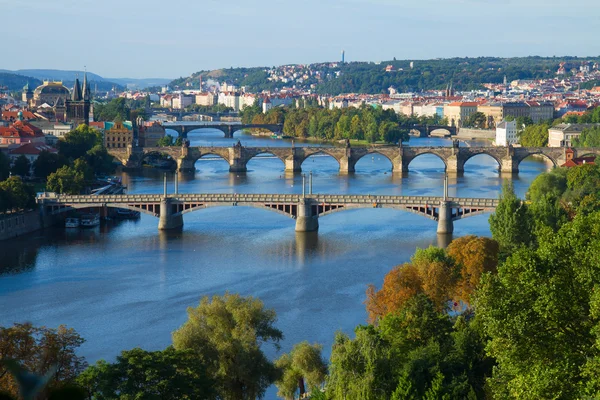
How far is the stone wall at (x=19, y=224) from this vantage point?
25.5 meters

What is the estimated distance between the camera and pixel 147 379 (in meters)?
10.5

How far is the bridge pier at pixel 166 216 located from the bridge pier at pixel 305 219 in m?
3.13

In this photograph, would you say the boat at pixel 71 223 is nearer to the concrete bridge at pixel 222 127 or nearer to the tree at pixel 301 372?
the tree at pixel 301 372

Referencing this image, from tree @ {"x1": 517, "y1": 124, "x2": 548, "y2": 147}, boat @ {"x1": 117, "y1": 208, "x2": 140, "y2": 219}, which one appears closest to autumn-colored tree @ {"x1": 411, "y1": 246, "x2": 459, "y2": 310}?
boat @ {"x1": 117, "y1": 208, "x2": 140, "y2": 219}

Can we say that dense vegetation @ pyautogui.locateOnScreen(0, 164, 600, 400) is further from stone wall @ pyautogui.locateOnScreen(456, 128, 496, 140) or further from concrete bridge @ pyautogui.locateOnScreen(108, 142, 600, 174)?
stone wall @ pyautogui.locateOnScreen(456, 128, 496, 140)

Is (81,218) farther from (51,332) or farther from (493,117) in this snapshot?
(493,117)

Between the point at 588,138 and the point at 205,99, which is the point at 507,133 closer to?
the point at 588,138

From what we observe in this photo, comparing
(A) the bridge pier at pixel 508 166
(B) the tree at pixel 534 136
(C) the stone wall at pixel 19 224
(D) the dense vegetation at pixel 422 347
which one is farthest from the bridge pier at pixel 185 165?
(D) the dense vegetation at pixel 422 347

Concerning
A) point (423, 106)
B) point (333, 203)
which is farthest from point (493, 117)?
point (333, 203)

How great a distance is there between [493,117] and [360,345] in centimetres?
6792

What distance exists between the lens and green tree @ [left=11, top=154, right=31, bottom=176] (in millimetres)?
33781

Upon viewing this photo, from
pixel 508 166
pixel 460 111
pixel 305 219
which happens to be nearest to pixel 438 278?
pixel 305 219

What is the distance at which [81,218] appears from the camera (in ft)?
92.4

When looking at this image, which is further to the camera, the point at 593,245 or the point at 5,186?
the point at 5,186
